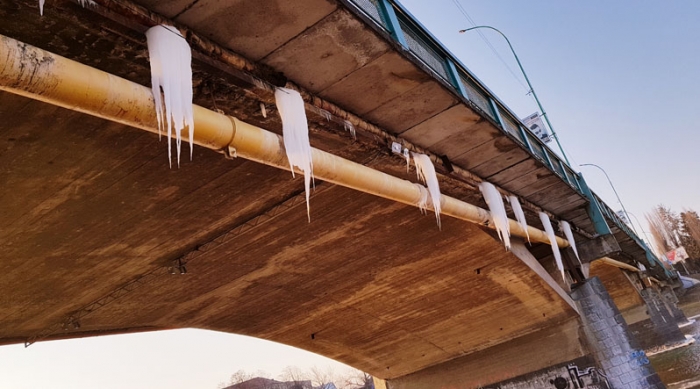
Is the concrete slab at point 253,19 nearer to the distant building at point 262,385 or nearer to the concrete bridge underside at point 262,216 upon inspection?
the concrete bridge underside at point 262,216

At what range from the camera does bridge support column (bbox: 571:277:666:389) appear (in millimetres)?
14312

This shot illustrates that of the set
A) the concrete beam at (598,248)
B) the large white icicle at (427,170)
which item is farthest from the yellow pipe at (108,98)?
the concrete beam at (598,248)

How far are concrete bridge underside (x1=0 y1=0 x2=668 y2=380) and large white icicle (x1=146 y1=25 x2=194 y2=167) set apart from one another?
297mm

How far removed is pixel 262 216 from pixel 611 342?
12.4m

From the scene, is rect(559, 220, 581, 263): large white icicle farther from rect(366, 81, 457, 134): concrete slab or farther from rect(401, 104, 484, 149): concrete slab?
rect(366, 81, 457, 134): concrete slab

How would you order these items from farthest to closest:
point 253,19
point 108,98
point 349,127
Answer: point 349,127 → point 253,19 → point 108,98

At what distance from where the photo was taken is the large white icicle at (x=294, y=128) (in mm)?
5230

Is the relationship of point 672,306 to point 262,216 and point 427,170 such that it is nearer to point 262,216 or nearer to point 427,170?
point 427,170

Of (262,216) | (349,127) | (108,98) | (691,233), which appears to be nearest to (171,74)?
(108,98)

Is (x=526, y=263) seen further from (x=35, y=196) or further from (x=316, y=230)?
(x=35, y=196)

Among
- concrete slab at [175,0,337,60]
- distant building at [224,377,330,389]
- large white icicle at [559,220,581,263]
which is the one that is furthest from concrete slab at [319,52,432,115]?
distant building at [224,377,330,389]

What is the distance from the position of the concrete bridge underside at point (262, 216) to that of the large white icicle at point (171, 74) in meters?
0.30

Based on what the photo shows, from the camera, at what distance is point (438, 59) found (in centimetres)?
741

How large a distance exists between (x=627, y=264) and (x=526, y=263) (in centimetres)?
1977
